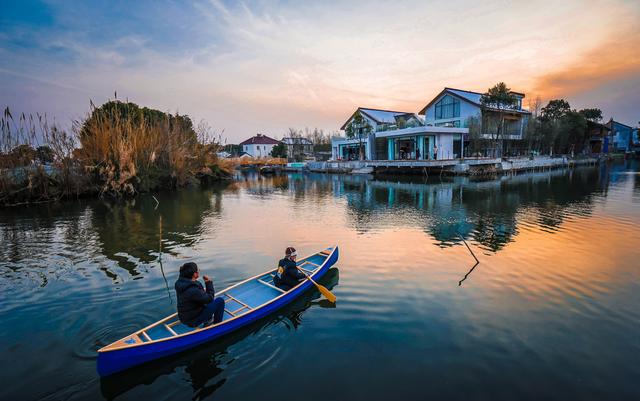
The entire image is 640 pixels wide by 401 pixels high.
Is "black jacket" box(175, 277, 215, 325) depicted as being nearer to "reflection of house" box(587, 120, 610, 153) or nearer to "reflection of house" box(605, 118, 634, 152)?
"reflection of house" box(587, 120, 610, 153)

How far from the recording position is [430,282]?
926 centimetres

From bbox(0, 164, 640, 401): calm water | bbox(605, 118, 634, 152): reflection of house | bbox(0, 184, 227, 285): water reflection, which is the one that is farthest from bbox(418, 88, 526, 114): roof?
bbox(605, 118, 634, 152): reflection of house

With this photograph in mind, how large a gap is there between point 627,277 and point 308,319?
927 centimetres

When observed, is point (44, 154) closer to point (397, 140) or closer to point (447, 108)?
point (397, 140)

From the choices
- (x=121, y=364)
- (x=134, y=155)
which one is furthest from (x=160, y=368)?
(x=134, y=155)

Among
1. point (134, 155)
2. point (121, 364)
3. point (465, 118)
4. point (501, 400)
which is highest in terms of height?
point (465, 118)

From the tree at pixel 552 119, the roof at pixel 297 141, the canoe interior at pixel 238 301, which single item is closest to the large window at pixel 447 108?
the tree at pixel 552 119

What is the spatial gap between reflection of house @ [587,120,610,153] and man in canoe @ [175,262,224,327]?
83.4 metres

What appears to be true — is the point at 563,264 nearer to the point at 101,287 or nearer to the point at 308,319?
the point at 308,319

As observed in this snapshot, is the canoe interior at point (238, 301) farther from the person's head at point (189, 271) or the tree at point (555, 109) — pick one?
the tree at point (555, 109)

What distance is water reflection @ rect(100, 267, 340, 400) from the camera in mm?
5332

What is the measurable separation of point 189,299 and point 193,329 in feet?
2.12

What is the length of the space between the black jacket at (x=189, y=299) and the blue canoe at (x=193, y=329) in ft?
0.91

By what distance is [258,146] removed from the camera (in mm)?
97188
